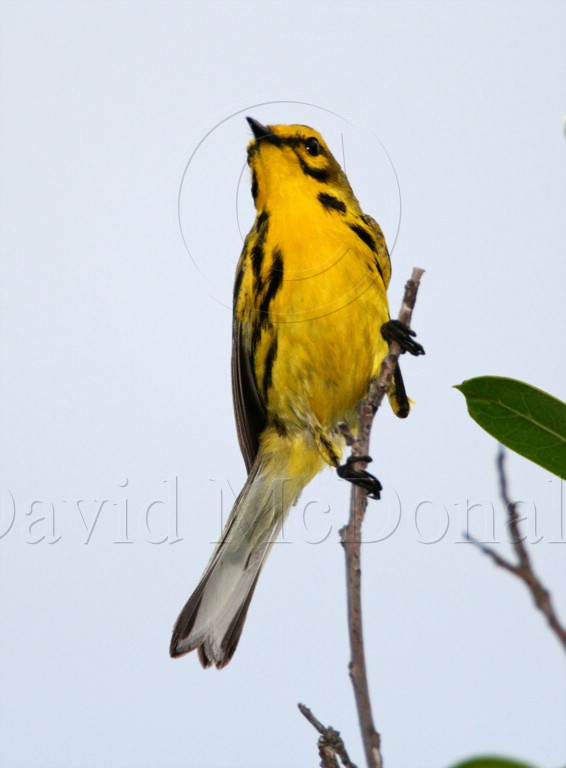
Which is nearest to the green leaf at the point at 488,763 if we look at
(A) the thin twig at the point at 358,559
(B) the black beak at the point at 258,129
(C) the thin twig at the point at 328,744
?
(A) the thin twig at the point at 358,559

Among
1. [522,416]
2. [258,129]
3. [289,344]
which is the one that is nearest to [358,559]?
[522,416]

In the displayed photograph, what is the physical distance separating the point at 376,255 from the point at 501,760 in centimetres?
350

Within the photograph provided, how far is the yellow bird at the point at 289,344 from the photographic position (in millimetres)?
4375

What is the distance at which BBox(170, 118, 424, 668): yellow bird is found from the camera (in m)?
4.38

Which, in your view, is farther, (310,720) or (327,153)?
(327,153)

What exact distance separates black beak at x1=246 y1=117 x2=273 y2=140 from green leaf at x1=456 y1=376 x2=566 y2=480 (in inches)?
101

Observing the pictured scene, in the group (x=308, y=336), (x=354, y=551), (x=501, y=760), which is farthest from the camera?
(x=308, y=336)

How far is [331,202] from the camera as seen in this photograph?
4.61 metres

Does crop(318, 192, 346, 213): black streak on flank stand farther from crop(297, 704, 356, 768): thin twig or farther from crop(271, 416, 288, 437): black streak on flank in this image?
crop(297, 704, 356, 768): thin twig

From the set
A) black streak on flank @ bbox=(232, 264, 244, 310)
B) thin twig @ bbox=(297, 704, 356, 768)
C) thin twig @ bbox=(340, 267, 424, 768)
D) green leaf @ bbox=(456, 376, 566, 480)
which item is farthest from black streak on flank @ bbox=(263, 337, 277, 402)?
thin twig @ bbox=(297, 704, 356, 768)

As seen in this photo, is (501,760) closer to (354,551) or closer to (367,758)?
(367,758)

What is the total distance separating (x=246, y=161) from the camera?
457 cm

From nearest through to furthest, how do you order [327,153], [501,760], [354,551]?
1. [501,760]
2. [354,551]
3. [327,153]

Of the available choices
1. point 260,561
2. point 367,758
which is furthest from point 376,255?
point 367,758
